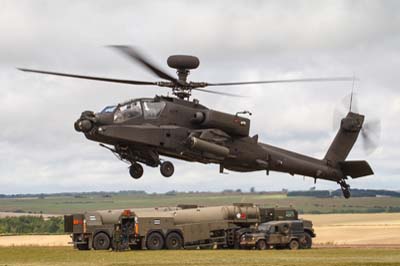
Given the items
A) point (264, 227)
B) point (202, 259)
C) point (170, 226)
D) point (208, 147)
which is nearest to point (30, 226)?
point (170, 226)

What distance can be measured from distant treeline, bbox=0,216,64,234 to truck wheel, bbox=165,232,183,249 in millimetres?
58228

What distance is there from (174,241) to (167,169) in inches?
612

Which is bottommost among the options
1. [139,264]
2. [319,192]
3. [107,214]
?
[139,264]

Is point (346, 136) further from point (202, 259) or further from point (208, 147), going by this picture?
point (208, 147)

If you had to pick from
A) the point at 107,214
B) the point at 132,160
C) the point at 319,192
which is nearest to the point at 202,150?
the point at 132,160

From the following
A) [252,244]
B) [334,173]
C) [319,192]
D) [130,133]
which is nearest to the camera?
[130,133]

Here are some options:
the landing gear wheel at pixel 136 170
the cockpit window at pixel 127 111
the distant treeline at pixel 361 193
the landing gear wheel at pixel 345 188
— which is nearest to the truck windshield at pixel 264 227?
the landing gear wheel at pixel 345 188

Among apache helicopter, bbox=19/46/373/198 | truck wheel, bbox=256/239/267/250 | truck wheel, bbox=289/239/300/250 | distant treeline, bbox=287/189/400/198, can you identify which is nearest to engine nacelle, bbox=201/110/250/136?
apache helicopter, bbox=19/46/373/198

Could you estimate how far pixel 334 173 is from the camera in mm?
42344

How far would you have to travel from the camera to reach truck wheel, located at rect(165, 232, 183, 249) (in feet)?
160

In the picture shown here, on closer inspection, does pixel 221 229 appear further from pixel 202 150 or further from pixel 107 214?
pixel 202 150

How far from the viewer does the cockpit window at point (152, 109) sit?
34.7 m

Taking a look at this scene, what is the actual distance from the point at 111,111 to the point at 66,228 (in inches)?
864

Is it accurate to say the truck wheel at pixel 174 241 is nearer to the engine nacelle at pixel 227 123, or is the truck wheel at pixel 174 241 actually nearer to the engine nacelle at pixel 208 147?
the engine nacelle at pixel 227 123
